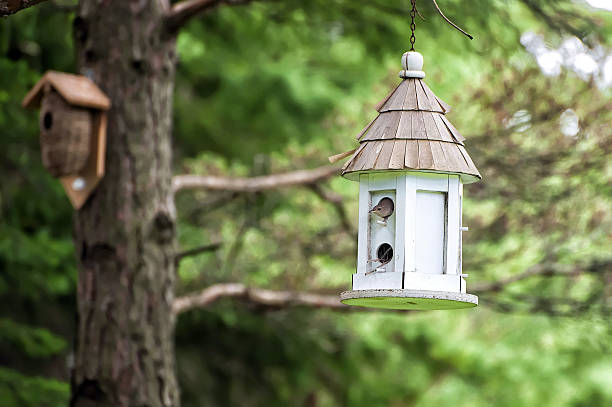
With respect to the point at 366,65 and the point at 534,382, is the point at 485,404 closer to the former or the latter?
the point at 534,382

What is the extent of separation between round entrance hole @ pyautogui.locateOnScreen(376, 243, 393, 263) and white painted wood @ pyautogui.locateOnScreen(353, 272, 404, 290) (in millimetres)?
65

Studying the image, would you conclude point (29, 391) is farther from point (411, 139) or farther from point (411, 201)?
point (411, 139)

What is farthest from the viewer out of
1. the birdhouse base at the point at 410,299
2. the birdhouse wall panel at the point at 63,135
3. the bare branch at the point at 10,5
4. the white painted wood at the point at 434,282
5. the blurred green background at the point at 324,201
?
the blurred green background at the point at 324,201

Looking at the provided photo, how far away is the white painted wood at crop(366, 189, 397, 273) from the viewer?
3.54 meters

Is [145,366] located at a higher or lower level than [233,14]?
lower

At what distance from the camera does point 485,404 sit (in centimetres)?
1160

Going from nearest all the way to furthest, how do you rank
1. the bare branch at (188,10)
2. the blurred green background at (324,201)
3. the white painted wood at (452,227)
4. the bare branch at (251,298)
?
the white painted wood at (452,227), the bare branch at (188,10), the bare branch at (251,298), the blurred green background at (324,201)

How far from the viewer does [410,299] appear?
3359 millimetres

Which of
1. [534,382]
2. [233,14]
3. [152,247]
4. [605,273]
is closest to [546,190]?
[605,273]

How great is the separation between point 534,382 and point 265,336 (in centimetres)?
387

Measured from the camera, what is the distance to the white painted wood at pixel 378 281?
3.42 metres

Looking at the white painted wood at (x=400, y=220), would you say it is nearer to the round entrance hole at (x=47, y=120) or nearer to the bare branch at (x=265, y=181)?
the round entrance hole at (x=47, y=120)

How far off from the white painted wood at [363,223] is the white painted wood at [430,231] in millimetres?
204

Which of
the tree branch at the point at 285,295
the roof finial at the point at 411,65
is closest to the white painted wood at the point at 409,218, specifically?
the roof finial at the point at 411,65
